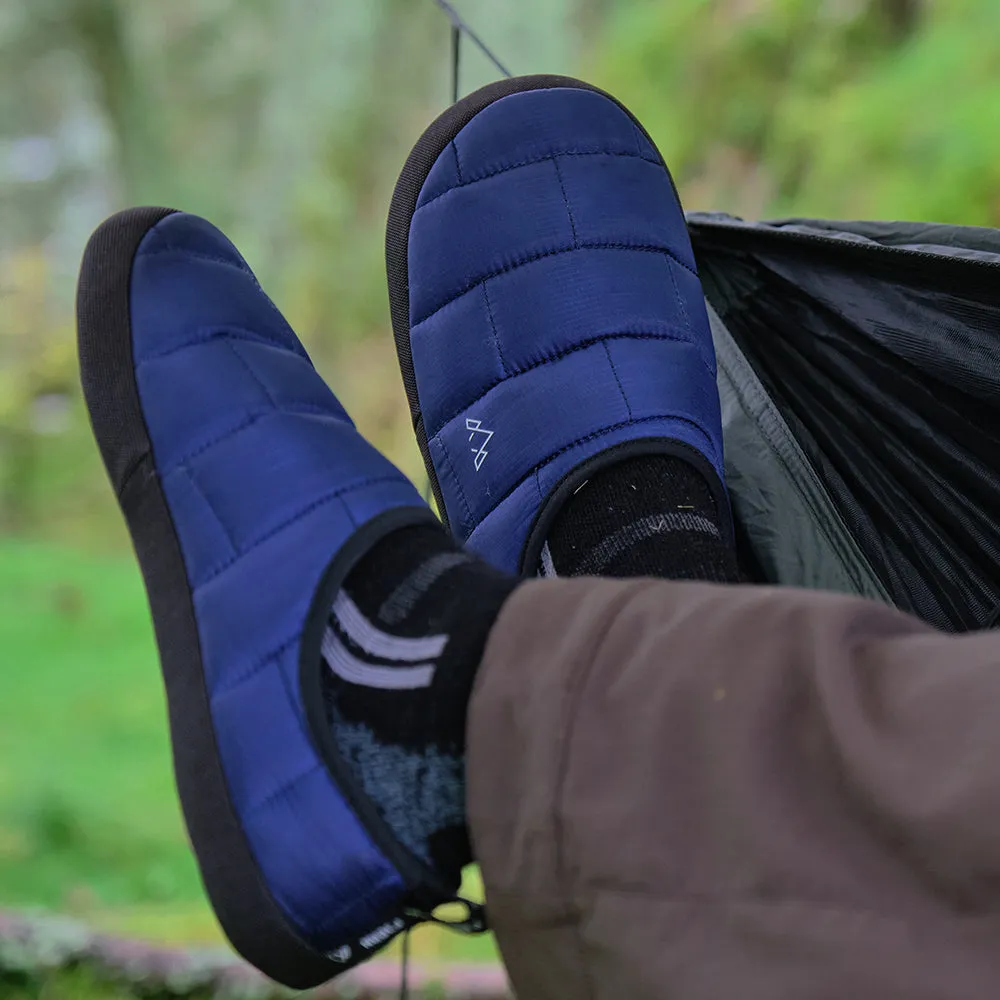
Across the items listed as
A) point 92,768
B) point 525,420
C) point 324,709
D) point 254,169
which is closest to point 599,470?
point 525,420

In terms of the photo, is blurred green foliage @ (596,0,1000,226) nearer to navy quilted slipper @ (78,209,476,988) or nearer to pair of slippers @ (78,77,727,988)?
pair of slippers @ (78,77,727,988)

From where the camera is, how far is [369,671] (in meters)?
0.43

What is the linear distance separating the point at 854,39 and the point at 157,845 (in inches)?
61.9

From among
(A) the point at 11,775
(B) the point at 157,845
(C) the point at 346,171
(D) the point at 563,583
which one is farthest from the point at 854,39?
(A) the point at 11,775

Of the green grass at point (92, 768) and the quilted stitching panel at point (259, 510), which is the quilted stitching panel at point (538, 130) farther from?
the green grass at point (92, 768)

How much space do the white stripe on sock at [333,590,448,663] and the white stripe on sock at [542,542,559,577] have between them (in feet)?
0.71

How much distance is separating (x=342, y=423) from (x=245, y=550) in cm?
11

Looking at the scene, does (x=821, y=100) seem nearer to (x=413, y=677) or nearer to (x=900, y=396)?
(x=900, y=396)

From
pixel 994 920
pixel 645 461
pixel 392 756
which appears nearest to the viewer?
pixel 994 920

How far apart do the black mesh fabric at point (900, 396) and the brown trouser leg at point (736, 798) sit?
0.36 m

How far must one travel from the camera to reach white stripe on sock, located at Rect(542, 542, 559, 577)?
2.10ft

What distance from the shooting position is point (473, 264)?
0.70 metres

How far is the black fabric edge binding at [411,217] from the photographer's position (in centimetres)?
71

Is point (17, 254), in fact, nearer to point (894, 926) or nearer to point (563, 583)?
point (563, 583)
